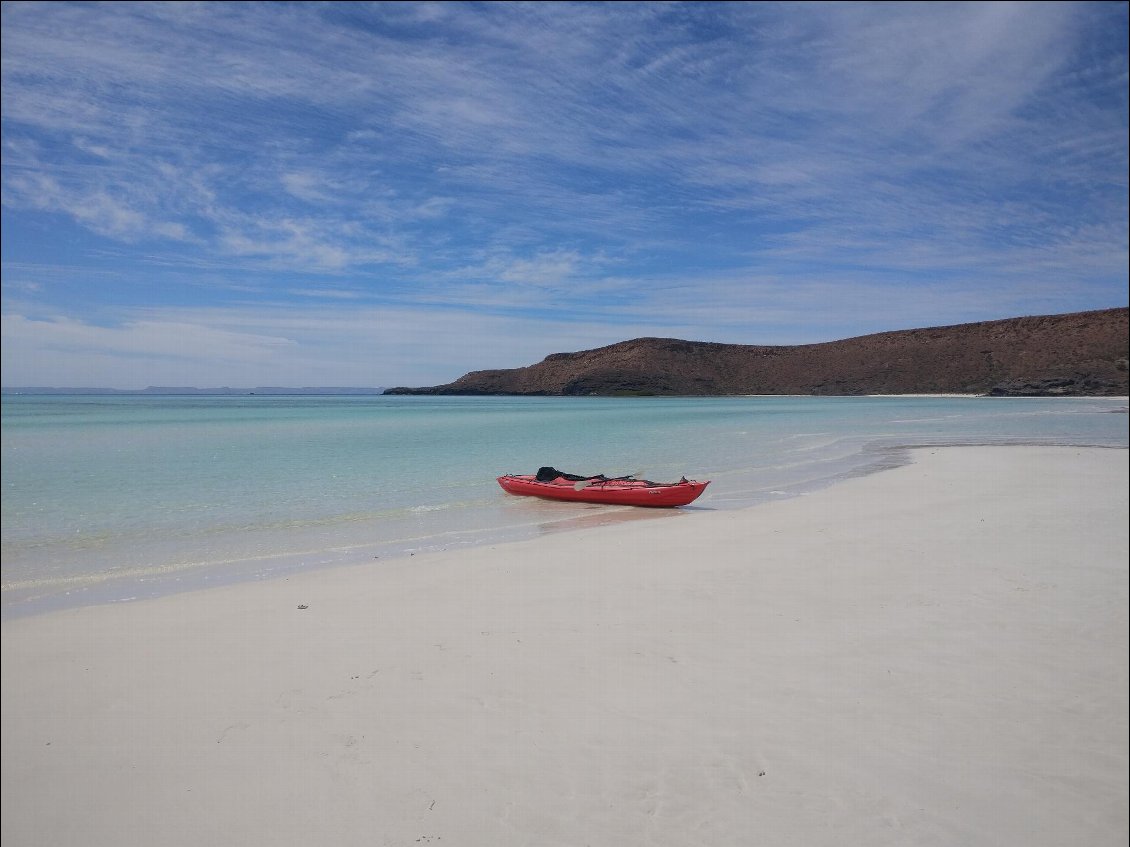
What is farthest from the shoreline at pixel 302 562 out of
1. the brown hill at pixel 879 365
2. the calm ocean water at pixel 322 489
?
the brown hill at pixel 879 365

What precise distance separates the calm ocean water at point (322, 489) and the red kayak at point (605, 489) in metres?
0.28

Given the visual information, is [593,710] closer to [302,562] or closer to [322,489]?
[302,562]

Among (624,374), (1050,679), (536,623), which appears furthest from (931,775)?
(624,374)

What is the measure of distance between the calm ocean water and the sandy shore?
7.10ft

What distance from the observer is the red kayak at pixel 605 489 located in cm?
1216

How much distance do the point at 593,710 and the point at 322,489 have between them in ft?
38.6

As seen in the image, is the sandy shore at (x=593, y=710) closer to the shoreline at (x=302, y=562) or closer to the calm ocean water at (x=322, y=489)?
the shoreline at (x=302, y=562)

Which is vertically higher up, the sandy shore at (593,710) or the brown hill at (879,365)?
the brown hill at (879,365)

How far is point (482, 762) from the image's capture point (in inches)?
130

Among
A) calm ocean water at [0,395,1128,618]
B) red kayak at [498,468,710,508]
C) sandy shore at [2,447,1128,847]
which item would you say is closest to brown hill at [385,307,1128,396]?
calm ocean water at [0,395,1128,618]

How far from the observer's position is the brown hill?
76.1 m

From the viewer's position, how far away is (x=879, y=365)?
10431 centimetres

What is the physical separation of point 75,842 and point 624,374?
320ft

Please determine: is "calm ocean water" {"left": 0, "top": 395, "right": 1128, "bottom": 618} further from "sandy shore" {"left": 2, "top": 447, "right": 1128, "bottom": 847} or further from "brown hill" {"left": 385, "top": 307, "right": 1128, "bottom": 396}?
"brown hill" {"left": 385, "top": 307, "right": 1128, "bottom": 396}
